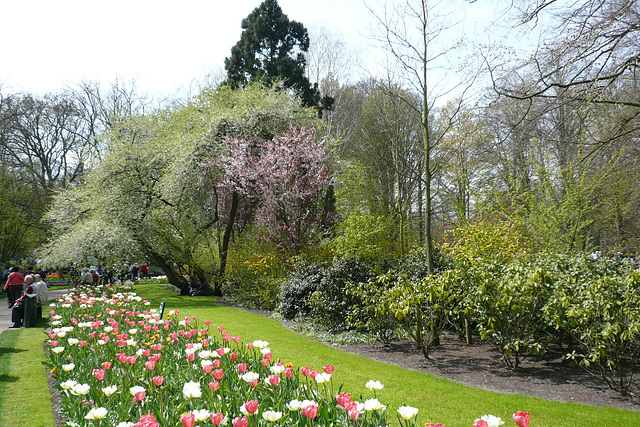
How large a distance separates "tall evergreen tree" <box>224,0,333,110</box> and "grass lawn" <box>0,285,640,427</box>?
46.2 feet

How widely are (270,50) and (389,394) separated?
18469 mm

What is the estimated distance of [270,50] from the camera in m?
19.8

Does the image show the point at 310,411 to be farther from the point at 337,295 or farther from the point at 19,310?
the point at 19,310

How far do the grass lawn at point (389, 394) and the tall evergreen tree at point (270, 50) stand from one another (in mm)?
14079

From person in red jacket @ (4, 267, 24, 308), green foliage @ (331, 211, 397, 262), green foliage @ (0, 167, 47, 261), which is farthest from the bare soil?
green foliage @ (0, 167, 47, 261)

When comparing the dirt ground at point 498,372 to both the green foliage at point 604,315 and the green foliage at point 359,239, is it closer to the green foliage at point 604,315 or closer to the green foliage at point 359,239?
the green foliage at point 604,315

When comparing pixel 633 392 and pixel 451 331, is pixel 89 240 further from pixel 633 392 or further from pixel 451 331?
pixel 633 392

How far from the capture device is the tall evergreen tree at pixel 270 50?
62.2 ft

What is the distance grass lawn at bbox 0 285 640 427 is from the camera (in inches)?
153

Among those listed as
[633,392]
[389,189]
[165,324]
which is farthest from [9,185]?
[633,392]

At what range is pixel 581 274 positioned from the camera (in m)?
5.49

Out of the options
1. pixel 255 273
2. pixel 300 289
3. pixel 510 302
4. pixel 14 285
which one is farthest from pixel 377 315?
pixel 14 285

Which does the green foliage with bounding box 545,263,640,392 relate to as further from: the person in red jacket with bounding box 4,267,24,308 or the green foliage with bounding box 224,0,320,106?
the green foliage with bounding box 224,0,320,106

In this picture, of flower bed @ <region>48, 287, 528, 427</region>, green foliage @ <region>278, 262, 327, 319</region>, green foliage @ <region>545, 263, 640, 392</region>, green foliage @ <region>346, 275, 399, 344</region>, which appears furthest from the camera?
green foliage @ <region>278, 262, 327, 319</region>
